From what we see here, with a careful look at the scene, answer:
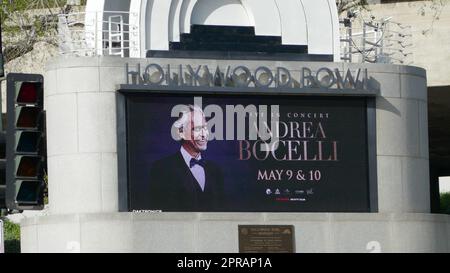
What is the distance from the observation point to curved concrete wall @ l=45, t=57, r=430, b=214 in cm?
3331

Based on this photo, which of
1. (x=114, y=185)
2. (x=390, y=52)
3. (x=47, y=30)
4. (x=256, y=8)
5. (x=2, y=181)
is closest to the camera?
(x=2, y=181)

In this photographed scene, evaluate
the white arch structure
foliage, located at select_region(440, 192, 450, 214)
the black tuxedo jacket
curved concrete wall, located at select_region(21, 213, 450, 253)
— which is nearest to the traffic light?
curved concrete wall, located at select_region(21, 213, 450, 253)

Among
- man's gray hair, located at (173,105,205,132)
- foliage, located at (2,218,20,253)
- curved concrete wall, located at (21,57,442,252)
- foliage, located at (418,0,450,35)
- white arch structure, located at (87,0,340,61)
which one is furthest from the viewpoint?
foliage, located at (418,0,450,35)

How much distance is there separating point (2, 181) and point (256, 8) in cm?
2181

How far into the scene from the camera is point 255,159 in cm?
3416

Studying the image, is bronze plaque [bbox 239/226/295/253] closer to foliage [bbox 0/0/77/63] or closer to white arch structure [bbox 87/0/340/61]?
white arch structure [bbox 87/0/340/61]

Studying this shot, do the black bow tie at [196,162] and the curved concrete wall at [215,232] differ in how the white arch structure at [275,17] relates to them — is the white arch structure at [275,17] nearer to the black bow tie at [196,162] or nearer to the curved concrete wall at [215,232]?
the black bow tie at [196,162]

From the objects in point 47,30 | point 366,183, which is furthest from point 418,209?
point 47,30

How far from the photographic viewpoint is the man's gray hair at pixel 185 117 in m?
33.8

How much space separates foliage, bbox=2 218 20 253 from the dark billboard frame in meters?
13.1

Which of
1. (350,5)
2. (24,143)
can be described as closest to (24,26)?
(350,5)

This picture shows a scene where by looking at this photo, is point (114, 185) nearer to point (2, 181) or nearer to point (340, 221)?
point (340, 221)

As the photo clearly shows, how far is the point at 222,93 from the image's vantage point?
112ft

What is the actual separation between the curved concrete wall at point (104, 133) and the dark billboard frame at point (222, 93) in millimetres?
149
